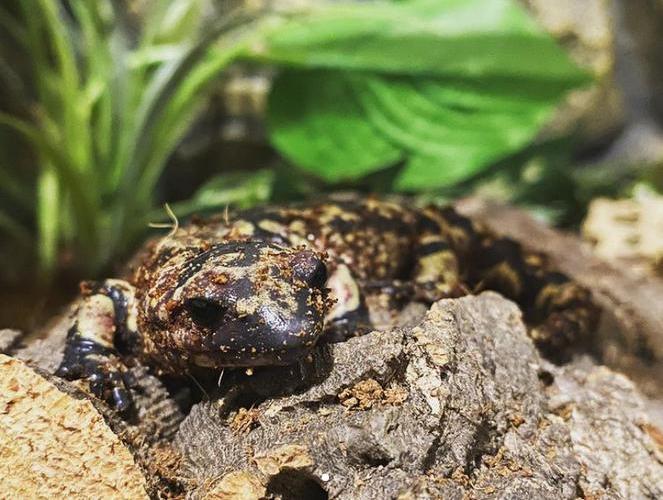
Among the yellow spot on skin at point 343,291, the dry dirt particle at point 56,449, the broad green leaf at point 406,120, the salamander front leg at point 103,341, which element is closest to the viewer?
the dry dirt particle at point 56,449

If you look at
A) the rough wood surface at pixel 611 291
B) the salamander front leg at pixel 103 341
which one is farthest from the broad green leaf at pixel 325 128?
the salamander front leg at pixel 103 341

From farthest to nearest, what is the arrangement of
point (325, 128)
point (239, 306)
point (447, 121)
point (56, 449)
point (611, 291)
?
point (447, 121) < point (325, 128) < point (611, 291) < point (239, 306) < point (56, 449)

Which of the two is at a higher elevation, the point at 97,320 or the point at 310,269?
the point at 310,269

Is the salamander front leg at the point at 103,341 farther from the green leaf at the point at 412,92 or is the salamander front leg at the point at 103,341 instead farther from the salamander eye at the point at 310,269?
the green leaf at the point at 412,92

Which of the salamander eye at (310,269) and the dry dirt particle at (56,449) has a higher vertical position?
the salamander eye at (310,269)

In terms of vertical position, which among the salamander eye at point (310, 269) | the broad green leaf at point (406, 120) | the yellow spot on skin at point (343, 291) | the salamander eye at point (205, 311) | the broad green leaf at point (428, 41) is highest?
the broad green leaf at point (428, 41)

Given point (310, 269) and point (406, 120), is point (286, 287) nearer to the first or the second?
point (310, 269)

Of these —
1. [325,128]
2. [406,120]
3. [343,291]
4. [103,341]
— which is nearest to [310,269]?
[343,291]

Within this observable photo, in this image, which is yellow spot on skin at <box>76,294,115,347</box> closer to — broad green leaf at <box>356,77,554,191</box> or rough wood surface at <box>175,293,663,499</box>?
rough wood surface at <box>175,293,663,499</box>
